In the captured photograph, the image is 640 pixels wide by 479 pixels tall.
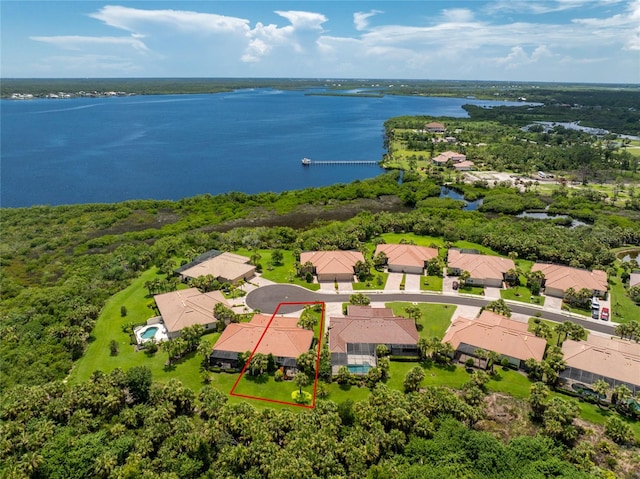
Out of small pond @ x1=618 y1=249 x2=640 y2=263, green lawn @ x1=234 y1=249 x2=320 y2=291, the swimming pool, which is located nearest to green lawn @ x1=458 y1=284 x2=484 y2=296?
green lawn @ x1=234 y1=249 x2=320 y2=291

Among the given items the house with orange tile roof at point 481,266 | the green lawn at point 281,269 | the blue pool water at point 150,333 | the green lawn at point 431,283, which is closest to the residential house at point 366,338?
the green lawn at point 431,283

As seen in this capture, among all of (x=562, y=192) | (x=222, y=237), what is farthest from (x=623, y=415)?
(x=562, y=192)

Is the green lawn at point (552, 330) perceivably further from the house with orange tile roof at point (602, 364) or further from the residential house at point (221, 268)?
the residential house at point (221, 268)

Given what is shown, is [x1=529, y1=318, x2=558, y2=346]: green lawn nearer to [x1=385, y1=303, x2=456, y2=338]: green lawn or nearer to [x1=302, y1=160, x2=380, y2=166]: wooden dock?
[x1=385, y1=303, x2=456, y2=338]: green lawn

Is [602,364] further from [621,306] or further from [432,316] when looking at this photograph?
[621,306]

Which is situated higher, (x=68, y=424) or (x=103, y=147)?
(x=103, y=147)

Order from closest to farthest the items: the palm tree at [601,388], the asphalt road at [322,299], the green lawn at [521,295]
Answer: the palm tree at [601,388]
the asphalt road at [322,299]
the green lawn at [521,295]

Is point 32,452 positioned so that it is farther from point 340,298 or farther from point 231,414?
point 340,298
